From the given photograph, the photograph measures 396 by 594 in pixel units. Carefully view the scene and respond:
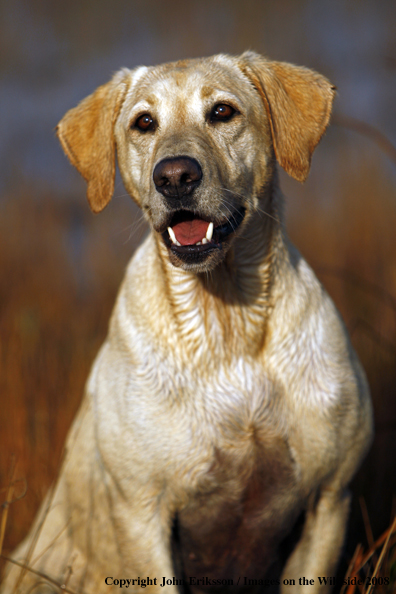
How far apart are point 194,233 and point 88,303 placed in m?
3.48

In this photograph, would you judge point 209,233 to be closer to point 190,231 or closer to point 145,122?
point 190,231

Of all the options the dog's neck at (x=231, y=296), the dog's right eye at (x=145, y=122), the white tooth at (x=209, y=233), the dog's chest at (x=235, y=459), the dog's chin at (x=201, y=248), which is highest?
the dog's right eye at (x=145, y=122)

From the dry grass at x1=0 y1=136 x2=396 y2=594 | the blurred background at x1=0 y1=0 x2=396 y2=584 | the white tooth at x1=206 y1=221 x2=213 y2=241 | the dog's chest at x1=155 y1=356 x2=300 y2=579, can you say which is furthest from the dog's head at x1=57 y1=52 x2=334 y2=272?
the dry grass at x1=0 y1=136 x2=396 y2=594

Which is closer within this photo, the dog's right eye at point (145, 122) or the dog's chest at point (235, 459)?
the dog's chest at point (235, 459)

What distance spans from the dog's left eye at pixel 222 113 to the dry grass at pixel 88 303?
157 centimetres

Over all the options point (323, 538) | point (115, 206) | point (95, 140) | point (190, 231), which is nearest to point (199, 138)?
point (190, 231)

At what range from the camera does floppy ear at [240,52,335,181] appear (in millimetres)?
2156

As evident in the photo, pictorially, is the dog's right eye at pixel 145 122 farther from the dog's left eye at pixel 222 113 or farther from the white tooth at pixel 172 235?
the white tooth at pixel 172 235

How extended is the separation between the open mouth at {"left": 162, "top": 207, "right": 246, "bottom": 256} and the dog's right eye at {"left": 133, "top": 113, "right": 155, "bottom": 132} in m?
0.43

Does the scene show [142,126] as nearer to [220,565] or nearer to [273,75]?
[273,75]

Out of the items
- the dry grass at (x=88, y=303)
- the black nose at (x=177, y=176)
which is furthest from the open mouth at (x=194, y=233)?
the dry grass at (x=88, y=303)

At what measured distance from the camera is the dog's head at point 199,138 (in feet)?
6.40

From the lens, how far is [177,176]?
1861 mm

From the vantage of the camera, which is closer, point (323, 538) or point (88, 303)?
point (323, 538)
